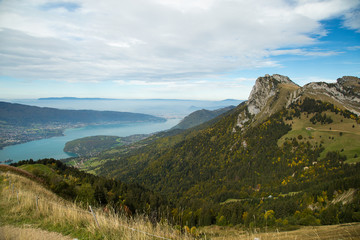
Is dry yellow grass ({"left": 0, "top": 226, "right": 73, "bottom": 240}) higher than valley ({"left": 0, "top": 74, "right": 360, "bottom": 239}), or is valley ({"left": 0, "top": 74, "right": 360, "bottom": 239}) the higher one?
dry yellow grass ({"left": 0, "top": 226, "right": 73, "bottom": 240})

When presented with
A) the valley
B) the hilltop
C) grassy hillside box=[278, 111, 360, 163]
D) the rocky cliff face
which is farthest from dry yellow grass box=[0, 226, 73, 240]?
the rocky cliff face

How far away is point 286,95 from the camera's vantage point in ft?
507

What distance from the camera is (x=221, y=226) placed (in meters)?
55.6

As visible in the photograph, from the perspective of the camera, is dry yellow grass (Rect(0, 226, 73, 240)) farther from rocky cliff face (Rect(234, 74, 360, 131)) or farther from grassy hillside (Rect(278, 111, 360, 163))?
rocky cliff face (Rect(234, 74, 360, 131))

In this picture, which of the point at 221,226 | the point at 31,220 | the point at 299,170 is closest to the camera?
the point at 31,220

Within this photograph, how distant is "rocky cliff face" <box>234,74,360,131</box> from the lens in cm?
13125

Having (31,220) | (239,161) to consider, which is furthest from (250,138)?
(31,220)

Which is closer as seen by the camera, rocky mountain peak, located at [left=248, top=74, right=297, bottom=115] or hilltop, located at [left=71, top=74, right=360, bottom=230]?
hilltop, located at [left=71, top=74, right=360, bottom=230]

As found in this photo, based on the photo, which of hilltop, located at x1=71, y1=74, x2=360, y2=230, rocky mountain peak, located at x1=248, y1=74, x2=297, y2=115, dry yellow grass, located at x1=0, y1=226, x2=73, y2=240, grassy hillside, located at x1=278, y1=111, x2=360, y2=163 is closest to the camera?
dry yellow grass, located at x1=0, y1=226, x2=73, y2=240

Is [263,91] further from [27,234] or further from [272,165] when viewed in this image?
[27,234]

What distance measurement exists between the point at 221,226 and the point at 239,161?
297 ft

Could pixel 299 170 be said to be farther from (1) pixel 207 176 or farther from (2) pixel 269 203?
(1) pixel 207 176

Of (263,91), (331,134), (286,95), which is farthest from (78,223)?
(263,91)

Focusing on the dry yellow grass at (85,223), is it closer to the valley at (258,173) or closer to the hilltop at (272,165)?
the valley at (258,173)
